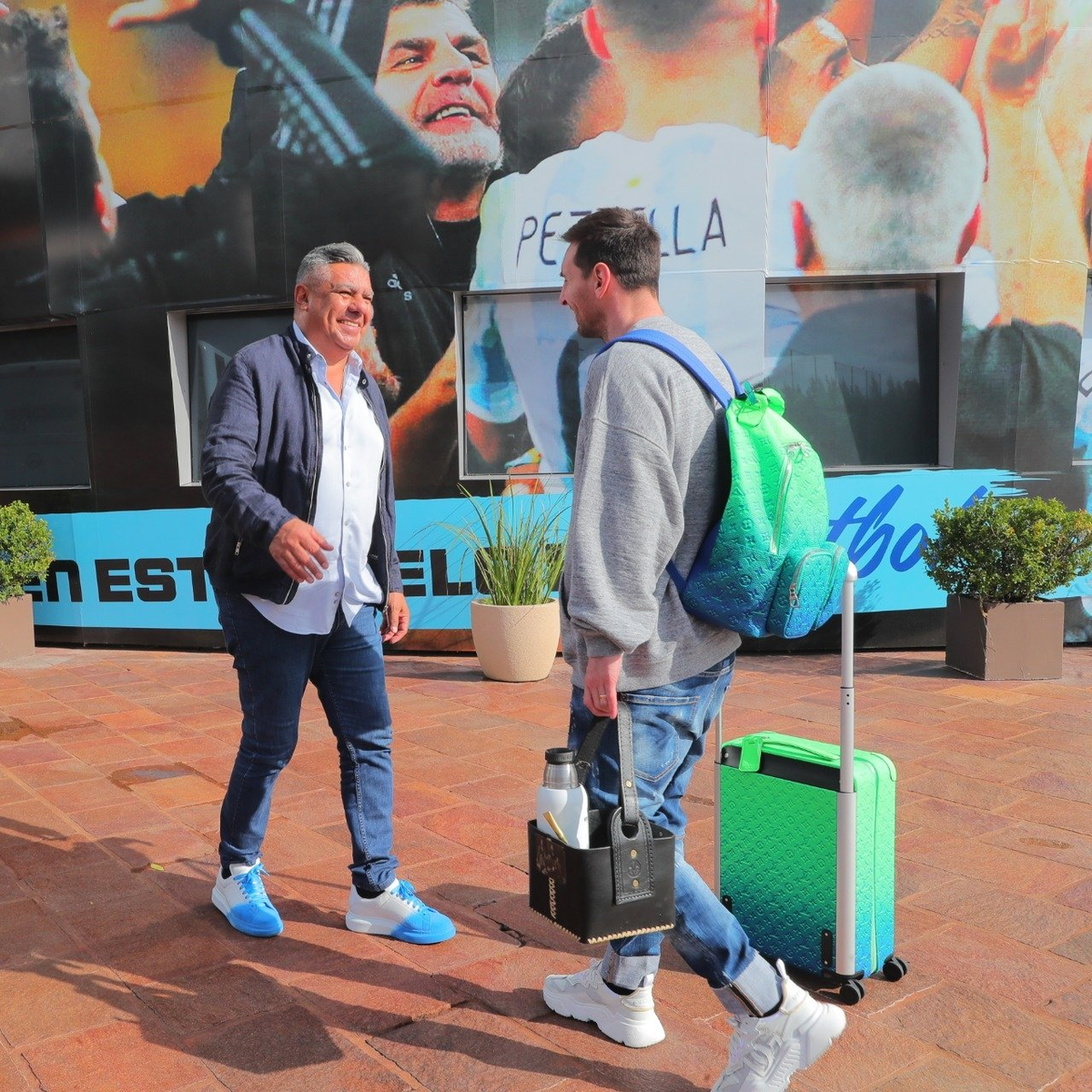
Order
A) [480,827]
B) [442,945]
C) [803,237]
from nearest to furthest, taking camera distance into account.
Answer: [442,945]
[480,827]
[803,237]

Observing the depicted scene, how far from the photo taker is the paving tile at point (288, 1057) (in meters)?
2.58

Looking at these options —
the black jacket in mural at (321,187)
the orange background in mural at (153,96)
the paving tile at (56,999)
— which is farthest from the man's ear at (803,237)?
the paving tile at (56,999)

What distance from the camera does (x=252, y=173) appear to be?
8281mm

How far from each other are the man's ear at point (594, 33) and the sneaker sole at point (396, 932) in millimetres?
6468

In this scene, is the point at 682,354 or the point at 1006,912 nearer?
the point at 682,354

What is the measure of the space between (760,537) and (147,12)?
320 inches

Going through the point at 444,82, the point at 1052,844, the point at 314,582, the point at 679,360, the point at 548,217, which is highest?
the point at 444,82

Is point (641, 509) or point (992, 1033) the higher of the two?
point (641, 509)

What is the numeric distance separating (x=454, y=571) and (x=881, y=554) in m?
3.20

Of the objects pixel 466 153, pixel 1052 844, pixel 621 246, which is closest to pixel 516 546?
pixel 466 153

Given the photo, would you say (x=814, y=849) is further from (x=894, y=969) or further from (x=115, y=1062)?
(x=115, y=1062)

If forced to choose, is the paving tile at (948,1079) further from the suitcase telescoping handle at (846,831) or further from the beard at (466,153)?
the beard at (466,153)

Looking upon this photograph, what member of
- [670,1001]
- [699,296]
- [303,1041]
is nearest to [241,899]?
[303,1041]

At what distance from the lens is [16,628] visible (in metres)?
8.50
